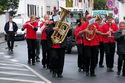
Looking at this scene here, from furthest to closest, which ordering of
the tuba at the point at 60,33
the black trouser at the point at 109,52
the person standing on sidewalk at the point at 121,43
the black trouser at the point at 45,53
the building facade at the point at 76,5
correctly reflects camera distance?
the building facade at the point at 76,5 < the black trouser at the point at 45,53 < the black trouser at the point at 109,52 < the person standing on sidewalk at the point at 121,43 < the tuba at the point at 60,33

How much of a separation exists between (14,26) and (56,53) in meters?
9.33

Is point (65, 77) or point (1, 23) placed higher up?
point (65, 77)

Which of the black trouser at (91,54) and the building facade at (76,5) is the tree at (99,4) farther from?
the black trouser at (91,54)

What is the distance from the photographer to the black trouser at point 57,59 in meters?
12.5

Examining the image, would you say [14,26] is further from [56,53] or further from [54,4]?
[54,4]

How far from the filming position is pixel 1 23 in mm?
44062

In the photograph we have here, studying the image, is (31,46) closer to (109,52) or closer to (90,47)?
(109,52)

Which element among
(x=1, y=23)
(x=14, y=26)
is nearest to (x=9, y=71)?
(x=14, y=26)

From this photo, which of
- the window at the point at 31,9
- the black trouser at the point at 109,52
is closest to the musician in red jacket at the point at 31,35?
the black trouser at the point at 109,52

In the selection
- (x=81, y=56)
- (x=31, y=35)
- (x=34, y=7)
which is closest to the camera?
(x=81, y=56)

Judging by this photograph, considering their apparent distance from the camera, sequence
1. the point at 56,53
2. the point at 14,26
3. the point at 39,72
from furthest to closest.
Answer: the point at 14,26, the point at 39,72, the point at 56,53

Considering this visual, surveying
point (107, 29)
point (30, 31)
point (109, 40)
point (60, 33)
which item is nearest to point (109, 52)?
point (109, 40)

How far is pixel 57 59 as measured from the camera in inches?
491

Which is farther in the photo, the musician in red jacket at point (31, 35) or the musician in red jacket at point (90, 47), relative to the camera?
the musician in red jacket at point (31, 35)
